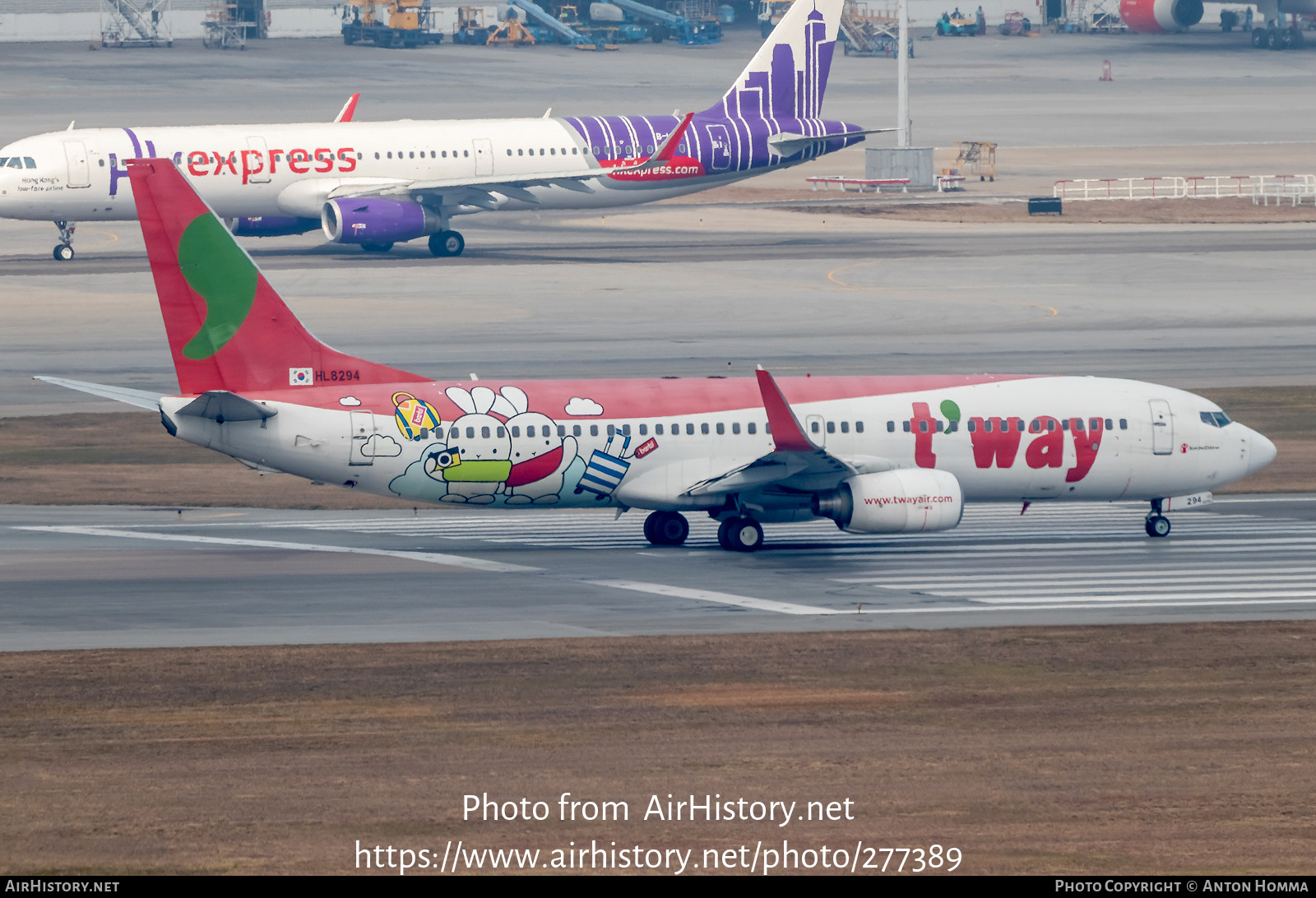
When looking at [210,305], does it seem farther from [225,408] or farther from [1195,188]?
[1195,188]

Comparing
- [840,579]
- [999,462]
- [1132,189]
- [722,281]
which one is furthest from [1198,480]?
[1132,189]

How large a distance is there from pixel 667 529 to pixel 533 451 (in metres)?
3.95

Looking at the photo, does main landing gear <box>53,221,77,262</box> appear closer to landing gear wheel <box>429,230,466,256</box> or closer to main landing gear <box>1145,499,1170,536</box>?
landing gear wheel <box>429,230,466,256</box>

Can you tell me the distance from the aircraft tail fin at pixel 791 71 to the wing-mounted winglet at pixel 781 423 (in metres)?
62.2

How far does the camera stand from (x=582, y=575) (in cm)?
3947

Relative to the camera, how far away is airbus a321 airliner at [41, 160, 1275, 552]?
40.1 metres

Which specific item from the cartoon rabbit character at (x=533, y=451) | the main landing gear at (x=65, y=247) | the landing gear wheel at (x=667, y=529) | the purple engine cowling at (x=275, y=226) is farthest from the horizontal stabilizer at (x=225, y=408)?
the main landing gear at (x=65, y=247)

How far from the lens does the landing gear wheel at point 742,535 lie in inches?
1649

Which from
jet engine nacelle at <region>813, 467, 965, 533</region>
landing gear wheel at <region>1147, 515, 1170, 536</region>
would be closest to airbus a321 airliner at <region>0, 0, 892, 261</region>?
landing gear wheel at <region>1147, 515, 1170, 536</region>

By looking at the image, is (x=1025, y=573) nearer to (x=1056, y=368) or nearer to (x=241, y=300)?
(x=241, y=300)

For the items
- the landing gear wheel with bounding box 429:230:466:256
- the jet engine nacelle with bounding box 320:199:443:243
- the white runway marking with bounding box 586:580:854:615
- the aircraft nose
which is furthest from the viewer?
the landing gear wheel with bounding box 429:230:466:256

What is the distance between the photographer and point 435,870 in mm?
20891

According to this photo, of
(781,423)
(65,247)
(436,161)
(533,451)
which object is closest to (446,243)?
(436,161)

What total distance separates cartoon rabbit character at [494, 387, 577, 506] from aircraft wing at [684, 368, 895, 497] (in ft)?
9.52
